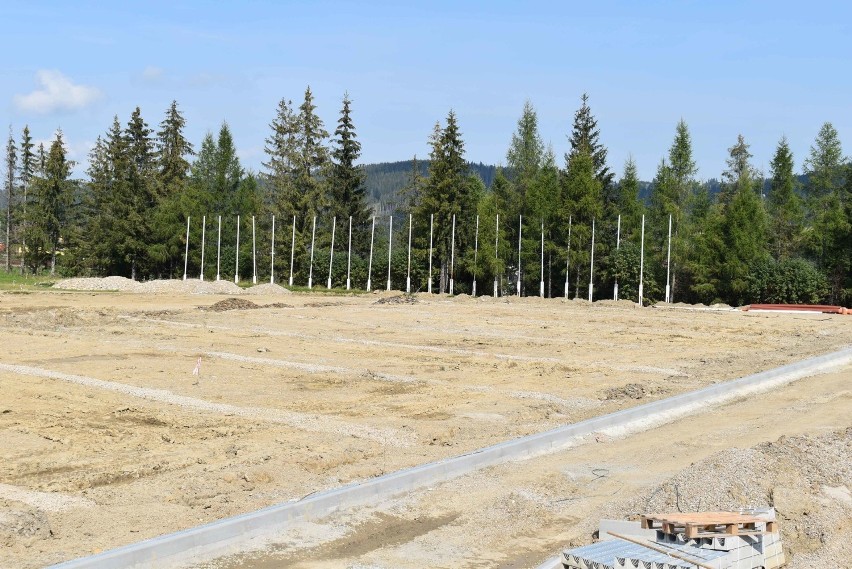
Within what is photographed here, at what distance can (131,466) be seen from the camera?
30.5 feet

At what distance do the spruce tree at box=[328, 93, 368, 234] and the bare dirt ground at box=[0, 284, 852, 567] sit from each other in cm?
4265

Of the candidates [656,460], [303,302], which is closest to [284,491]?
[656,460]

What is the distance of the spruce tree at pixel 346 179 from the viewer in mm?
72312

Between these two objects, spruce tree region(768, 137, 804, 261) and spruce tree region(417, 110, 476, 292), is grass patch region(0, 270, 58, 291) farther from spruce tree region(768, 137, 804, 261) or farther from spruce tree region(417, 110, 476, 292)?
spruce tree region(768, 137, 804, 261)

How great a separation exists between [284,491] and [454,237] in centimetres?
5339

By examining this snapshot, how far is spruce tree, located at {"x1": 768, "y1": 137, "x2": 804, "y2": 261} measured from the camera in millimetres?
72375

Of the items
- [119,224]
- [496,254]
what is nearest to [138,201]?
[119,224]

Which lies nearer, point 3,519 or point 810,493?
point 3,519

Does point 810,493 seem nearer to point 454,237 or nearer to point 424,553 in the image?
point 424,553

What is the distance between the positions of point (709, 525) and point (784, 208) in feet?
240

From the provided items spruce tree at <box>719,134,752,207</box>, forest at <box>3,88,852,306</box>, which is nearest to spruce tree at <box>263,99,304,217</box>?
forest at <box>3,88,852,306</box>

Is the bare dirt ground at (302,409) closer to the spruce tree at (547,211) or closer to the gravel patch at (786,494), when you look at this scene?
the gravel patch at (786,494)

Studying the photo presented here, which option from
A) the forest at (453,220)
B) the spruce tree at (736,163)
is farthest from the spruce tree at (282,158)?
the spruce tree at (736,163)

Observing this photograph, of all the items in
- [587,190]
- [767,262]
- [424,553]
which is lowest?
[424,553]
